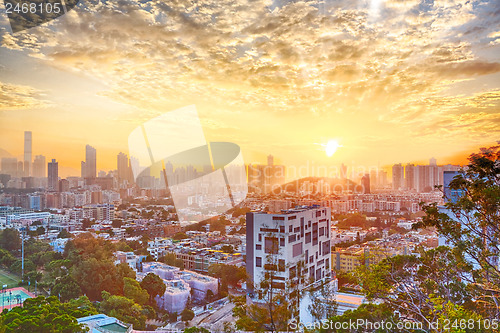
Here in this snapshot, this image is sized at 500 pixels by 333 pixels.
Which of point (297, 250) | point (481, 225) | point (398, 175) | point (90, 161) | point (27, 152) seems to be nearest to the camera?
point (481, 225)

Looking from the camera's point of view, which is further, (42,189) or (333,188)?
(333,188)

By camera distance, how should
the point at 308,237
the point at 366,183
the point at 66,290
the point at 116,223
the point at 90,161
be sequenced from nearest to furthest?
the point at 308,237
the point at 66,290
the point at 90,161
the point at 116,223
the point at 366,183

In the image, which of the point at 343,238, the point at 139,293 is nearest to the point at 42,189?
the point at 139,293

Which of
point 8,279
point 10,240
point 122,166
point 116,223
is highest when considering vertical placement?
point 122,166

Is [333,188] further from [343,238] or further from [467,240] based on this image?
[467,240]

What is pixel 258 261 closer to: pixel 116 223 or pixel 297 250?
pixel 297 250

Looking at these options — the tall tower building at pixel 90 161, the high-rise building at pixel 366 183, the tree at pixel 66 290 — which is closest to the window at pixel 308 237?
the tree at pixel 66 290

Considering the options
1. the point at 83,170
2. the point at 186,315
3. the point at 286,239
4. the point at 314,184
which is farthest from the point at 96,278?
the point at 314,184
